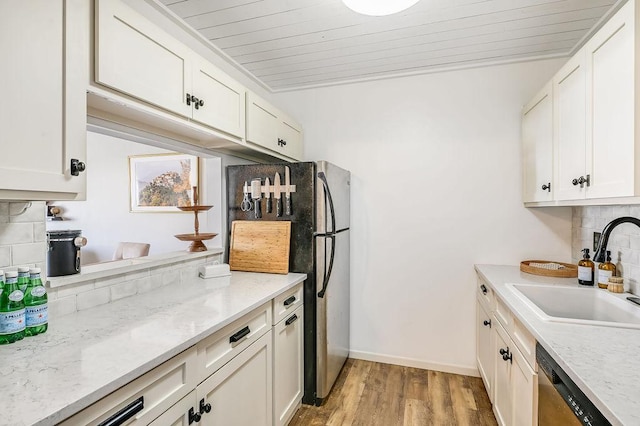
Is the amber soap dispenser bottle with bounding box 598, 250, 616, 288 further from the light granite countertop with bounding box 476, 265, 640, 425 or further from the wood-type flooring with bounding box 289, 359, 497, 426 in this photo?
the wood-type flooring with bounding box 289, 359, 497, 426

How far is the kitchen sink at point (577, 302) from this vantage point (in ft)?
5.07

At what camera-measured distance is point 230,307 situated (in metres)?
1.42

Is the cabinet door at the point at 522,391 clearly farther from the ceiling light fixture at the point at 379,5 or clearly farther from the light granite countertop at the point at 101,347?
the ceiling light fixture at the point at 379,5

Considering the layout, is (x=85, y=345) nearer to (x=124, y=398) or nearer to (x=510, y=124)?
(x=124, y=398)

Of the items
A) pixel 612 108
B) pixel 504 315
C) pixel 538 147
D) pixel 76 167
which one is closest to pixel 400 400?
pixel 504 315

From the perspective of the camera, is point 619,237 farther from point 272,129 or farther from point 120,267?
point 120,267

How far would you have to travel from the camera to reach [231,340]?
1.36 m

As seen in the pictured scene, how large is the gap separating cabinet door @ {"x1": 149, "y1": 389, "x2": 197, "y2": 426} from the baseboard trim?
1.96 meters

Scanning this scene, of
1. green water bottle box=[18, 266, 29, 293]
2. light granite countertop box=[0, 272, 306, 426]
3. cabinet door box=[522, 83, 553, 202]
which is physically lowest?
light granite countertop box=[0, 272, 306, 426]

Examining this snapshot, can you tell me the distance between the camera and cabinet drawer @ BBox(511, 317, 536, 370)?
4.19 feet

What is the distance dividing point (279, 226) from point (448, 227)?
1395mm

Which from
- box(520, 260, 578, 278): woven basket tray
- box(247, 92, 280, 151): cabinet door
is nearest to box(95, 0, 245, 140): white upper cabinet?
box(247, 92, 280, 151): cabinet door

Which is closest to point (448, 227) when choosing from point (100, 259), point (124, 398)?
point (124, 398)

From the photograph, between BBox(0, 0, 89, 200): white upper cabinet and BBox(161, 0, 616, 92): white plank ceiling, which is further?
BBox(161, 0, 616, 92): white plank ceiling
